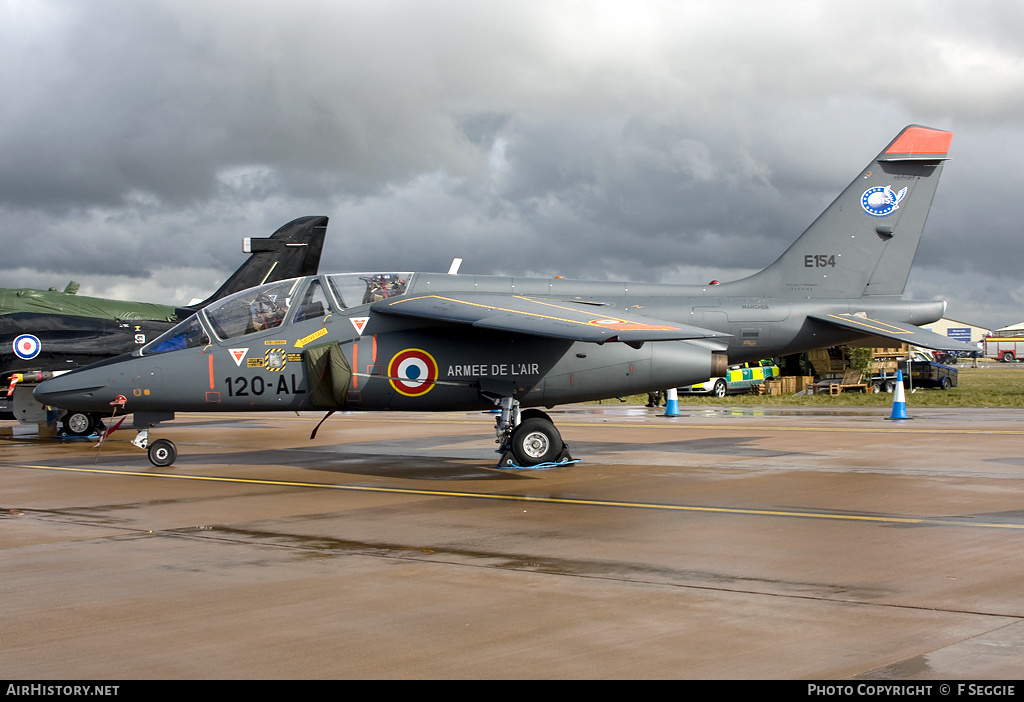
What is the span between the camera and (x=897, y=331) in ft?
44.7

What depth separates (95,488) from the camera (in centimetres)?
1173

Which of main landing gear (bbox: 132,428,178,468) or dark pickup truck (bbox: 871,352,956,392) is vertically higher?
dark pickup truck (bbox: 871,352,956,392)

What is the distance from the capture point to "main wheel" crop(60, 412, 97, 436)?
19.9m

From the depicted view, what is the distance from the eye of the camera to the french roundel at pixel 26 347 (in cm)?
1892

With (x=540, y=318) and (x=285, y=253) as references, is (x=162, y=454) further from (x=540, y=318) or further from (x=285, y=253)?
(x=285, y=253)

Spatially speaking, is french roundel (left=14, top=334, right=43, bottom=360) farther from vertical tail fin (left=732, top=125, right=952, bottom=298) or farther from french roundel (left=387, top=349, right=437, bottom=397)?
vertical tail fin (left=732, top=125, right=952, bottom=298)

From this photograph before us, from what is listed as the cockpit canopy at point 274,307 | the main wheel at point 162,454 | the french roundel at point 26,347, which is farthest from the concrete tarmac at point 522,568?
the french roundel at point 26,347

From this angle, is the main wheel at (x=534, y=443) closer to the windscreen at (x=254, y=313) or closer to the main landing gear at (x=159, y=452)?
the windscreen at (x=254, y=313)

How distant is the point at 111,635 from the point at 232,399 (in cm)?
828

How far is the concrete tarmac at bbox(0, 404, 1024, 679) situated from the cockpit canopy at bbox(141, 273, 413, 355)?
6.69 feet

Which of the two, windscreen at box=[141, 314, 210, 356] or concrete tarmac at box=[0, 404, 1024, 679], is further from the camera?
windscreen at box=[141, 314, 210, 356]

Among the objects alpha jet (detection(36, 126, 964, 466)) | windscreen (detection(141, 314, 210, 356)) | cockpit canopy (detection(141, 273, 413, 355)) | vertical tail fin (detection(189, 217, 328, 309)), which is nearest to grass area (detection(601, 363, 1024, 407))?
vertical tail fin (detection(189, 217, 328, 309))

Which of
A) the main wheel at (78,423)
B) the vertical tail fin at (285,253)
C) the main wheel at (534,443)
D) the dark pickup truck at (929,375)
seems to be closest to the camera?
the main wheel at (534,443)

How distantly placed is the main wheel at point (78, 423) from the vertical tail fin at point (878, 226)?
1429cm
